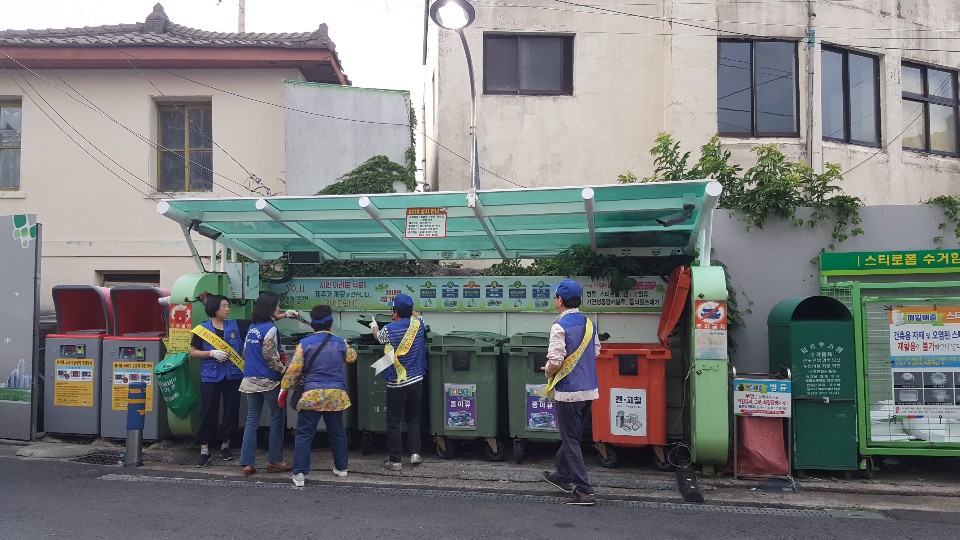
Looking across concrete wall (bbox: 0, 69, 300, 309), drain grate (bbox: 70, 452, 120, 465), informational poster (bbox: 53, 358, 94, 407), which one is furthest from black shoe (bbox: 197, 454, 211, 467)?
concrete wall (bbox: 0, 69, 300, 309)

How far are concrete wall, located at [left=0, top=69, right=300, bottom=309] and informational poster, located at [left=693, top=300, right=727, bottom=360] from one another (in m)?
7.65

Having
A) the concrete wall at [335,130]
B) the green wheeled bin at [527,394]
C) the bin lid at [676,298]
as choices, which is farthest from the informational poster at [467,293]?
the concrete wall at [335,130]

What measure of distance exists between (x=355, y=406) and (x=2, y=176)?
850 cm

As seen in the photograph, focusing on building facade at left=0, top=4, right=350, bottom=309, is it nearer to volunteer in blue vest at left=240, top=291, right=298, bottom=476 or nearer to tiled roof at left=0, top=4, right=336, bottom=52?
tiled roof at left=0, top=4, right=336, bottom=52

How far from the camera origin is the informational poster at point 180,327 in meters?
7.79

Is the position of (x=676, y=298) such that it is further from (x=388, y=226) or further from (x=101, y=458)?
(x=101, y=458)

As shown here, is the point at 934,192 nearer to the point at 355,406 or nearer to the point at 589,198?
the point at 589,198

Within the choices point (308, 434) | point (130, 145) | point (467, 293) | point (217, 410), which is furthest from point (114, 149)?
point (308, 434)

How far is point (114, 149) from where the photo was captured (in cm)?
1184

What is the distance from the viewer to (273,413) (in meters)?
→ 6.89

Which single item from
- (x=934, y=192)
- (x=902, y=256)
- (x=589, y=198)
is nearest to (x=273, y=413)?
(x=589, y=198)

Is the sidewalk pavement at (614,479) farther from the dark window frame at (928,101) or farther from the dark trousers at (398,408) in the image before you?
the dark window frame at (928,101)

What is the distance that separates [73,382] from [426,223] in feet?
15.1

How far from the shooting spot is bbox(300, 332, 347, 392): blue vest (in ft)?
21.3
